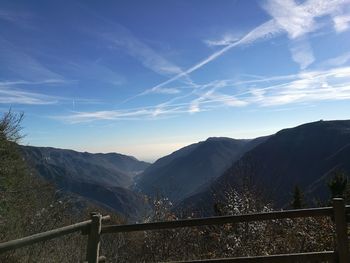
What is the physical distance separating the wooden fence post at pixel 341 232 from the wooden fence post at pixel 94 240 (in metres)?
2.71

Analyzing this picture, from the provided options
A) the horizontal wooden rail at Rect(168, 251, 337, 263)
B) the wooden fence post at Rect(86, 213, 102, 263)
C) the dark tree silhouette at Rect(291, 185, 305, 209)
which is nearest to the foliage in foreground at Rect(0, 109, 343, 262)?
the wooden fence post at Rect(86, 213, 102, 263)

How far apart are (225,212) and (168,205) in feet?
8.07

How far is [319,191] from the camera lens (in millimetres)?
146625

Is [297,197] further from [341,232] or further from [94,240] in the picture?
[94,240]

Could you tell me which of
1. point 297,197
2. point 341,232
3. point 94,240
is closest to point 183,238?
point 94,240

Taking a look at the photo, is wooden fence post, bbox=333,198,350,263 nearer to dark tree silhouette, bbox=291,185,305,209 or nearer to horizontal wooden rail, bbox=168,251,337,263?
horizontal wooden rail, bbox=168,251,337,263

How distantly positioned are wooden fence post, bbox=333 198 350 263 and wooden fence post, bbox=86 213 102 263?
8.90 feet

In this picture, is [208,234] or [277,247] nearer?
[277,247]

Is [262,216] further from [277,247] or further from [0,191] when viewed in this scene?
[0,191]

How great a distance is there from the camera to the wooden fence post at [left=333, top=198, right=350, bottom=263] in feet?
Answer: 16.7

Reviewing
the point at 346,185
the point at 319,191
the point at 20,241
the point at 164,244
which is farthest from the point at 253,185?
the point at 319,191

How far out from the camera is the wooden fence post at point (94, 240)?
18.3ft

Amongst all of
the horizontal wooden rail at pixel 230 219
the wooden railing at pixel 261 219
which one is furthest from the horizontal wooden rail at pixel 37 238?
the horizontal wooden rail at pixel 230 219

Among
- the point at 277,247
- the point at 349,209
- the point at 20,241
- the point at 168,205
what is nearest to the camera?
the point at 20,241
